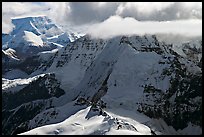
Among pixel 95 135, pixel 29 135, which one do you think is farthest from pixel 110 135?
pixel 29 135

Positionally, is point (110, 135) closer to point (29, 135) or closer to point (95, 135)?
point (95, 135)

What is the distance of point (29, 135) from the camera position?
19800cm

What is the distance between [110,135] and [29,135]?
33.6 metres

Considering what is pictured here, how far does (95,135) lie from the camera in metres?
195

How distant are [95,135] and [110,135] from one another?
7003 millimetres

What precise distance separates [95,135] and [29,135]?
27.2m

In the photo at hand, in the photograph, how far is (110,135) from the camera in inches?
7534
